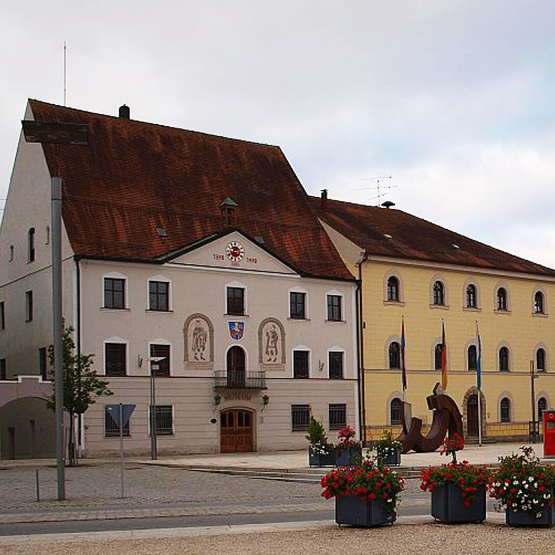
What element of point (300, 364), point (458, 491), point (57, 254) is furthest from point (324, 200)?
point (458, 491)

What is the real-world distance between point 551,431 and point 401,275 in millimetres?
18737

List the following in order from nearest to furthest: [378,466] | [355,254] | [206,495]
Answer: [378,466]
[206,495]
[355,254]

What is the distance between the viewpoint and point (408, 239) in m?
58.3

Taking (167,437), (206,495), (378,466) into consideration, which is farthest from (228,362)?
(378,466)

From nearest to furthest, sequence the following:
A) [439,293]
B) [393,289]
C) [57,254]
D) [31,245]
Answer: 1. [57,254]
2. [31,245]
3. [393,289]
4. [439,293]

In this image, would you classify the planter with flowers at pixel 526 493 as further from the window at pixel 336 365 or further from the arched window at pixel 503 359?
the arched window at pixel 503 359

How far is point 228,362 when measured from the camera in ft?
159

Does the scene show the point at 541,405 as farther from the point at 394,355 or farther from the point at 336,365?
the point at 336,365

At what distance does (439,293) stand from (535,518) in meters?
41.9

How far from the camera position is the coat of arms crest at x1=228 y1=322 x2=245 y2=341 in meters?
48.7

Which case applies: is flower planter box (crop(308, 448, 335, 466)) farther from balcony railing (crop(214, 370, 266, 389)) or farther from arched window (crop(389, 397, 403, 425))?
arched window (crop(389, 397, 403, 425))

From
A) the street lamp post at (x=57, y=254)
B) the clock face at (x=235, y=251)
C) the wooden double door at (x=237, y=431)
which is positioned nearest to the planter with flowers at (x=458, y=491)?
the street lamp post at (x=57, y=254)

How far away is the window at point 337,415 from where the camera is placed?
51250 millimetres

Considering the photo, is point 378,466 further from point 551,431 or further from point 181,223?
point 181,223
